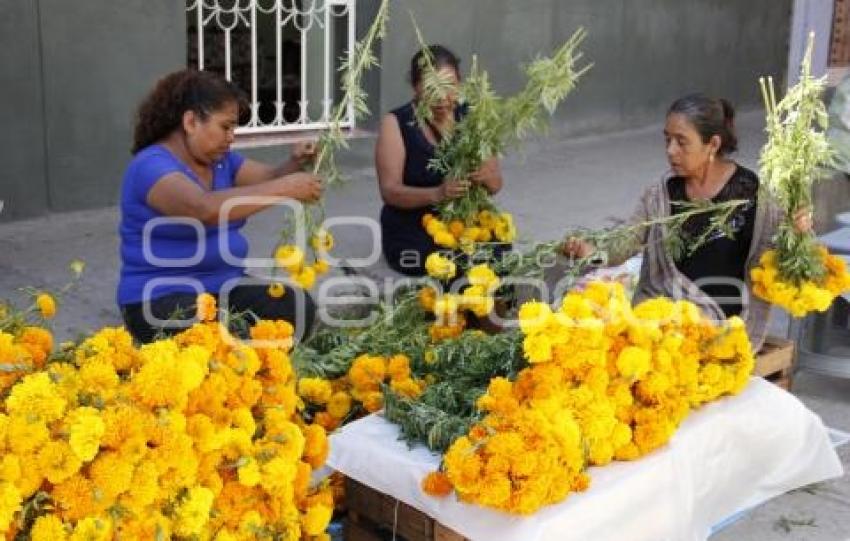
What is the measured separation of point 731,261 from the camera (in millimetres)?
3473

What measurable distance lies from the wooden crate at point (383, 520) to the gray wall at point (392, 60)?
3458 mm

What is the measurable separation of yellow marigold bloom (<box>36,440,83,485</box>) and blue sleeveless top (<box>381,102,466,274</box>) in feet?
8.03

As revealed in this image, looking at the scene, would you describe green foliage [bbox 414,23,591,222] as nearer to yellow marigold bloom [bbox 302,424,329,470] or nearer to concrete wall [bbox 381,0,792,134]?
yellow marigold bloom [bbox 302,424,329,470]

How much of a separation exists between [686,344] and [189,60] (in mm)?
4965

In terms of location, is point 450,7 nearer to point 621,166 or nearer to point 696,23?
point 621,166

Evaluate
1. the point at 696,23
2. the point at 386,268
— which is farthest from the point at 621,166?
the point at 386,268

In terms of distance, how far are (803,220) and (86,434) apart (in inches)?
87.9

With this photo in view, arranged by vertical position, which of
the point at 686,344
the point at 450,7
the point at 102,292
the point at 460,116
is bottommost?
the point at 102,292

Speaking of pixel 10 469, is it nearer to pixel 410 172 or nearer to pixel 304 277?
pixel 304 277

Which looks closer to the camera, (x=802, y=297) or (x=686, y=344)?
A: (x=686, y=344)

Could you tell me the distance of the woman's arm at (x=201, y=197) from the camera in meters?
3.17

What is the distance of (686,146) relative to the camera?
3342mm

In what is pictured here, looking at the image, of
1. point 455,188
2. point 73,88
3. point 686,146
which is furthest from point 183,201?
point 73,88

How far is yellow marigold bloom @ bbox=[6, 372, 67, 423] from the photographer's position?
198 centimetres
